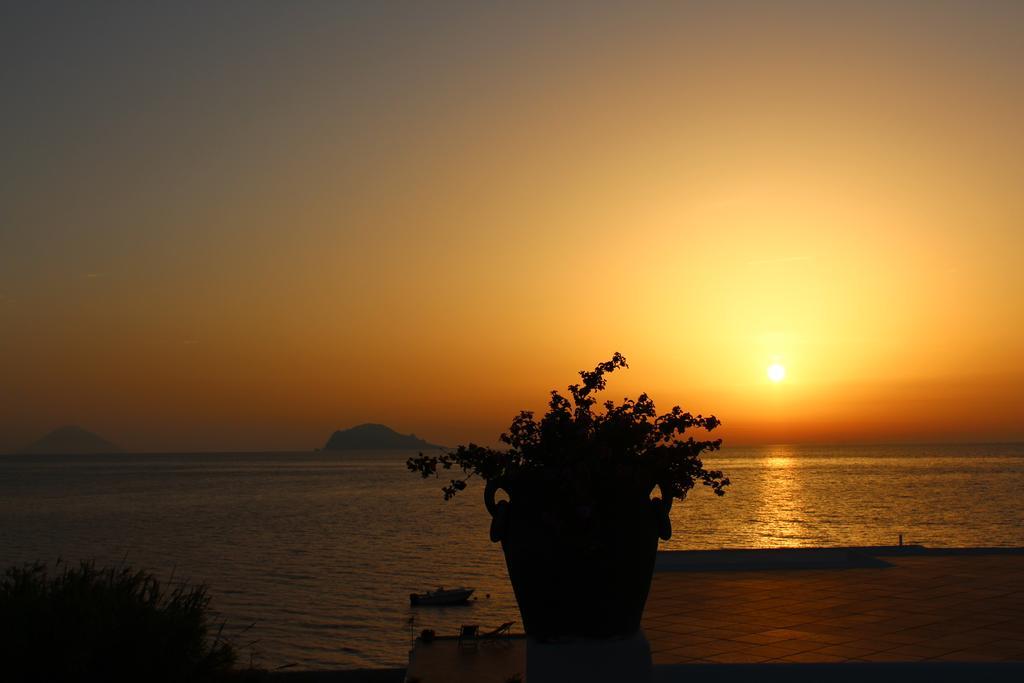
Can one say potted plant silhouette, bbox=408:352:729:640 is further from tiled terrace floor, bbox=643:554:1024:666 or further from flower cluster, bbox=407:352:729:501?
tiled terrace floor, bbox=643:554:1024:666

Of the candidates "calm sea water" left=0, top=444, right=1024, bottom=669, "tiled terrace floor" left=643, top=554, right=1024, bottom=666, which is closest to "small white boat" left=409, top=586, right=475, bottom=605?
"calm sea water" left=0, top=444, right=1024, bottom=669

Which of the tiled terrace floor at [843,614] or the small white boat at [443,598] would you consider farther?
the small white boat at [443,598]

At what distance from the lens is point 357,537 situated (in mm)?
55156

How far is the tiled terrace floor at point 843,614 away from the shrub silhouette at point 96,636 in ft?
12.0

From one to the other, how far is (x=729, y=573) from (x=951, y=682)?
5.71m

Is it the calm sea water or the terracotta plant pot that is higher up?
the terracotta plant pot

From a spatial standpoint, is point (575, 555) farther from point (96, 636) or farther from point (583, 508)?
point (96, 636)

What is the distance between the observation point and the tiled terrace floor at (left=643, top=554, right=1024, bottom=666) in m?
7.76

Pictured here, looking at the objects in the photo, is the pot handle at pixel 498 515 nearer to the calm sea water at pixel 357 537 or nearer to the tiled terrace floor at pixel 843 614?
the tiled terrace floor at pixel 843 614

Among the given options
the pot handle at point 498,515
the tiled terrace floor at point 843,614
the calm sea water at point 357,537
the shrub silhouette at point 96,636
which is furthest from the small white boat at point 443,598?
the pot handle at point 498,515

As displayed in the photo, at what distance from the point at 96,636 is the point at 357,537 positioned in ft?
162

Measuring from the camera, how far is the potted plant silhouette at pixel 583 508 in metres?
6.16

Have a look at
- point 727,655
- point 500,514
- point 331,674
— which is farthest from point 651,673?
point 331,674

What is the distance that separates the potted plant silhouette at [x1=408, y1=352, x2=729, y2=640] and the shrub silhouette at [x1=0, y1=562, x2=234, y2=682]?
266cm
